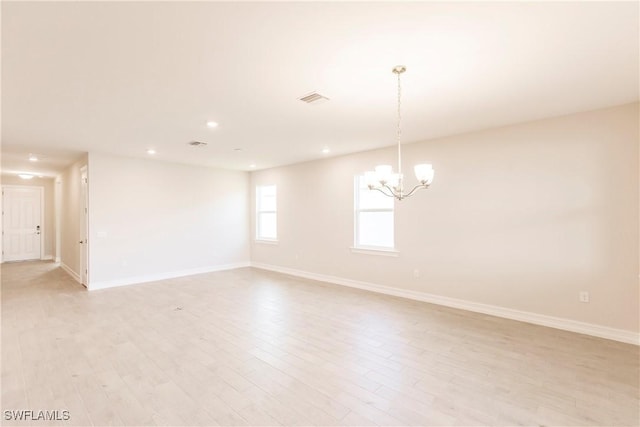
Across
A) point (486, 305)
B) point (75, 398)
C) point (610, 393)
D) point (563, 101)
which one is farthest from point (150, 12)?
point (486, 305)

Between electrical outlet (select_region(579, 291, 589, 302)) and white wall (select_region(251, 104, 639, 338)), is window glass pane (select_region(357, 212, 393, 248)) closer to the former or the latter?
white wall (select_region(251, 104, 639, 338))

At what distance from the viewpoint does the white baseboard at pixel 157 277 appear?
5598 millimetres

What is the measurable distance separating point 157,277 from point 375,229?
15.2ft

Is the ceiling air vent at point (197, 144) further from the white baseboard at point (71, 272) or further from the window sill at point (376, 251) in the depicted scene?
the white baseboard at point (71, 272)

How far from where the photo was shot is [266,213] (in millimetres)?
7781

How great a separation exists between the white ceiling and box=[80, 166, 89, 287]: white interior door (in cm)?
183

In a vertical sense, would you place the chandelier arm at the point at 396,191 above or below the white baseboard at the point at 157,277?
above

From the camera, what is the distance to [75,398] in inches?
89.0

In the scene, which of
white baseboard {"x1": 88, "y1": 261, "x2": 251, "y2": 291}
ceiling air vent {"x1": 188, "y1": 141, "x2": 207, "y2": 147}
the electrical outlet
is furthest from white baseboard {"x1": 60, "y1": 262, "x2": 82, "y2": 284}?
the electrical outlet

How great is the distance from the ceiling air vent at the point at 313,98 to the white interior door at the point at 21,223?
34.1 feet

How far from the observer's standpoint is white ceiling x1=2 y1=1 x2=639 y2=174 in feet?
5.83

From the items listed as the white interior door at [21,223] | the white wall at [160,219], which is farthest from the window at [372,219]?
the white interior door at [21,223]

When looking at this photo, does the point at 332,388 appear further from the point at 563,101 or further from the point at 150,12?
the point at 563,101

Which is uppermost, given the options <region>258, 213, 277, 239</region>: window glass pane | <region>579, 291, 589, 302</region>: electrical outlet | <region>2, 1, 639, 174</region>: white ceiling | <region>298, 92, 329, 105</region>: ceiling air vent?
<region>2, 1, 639, 174</region>: white ceiling
